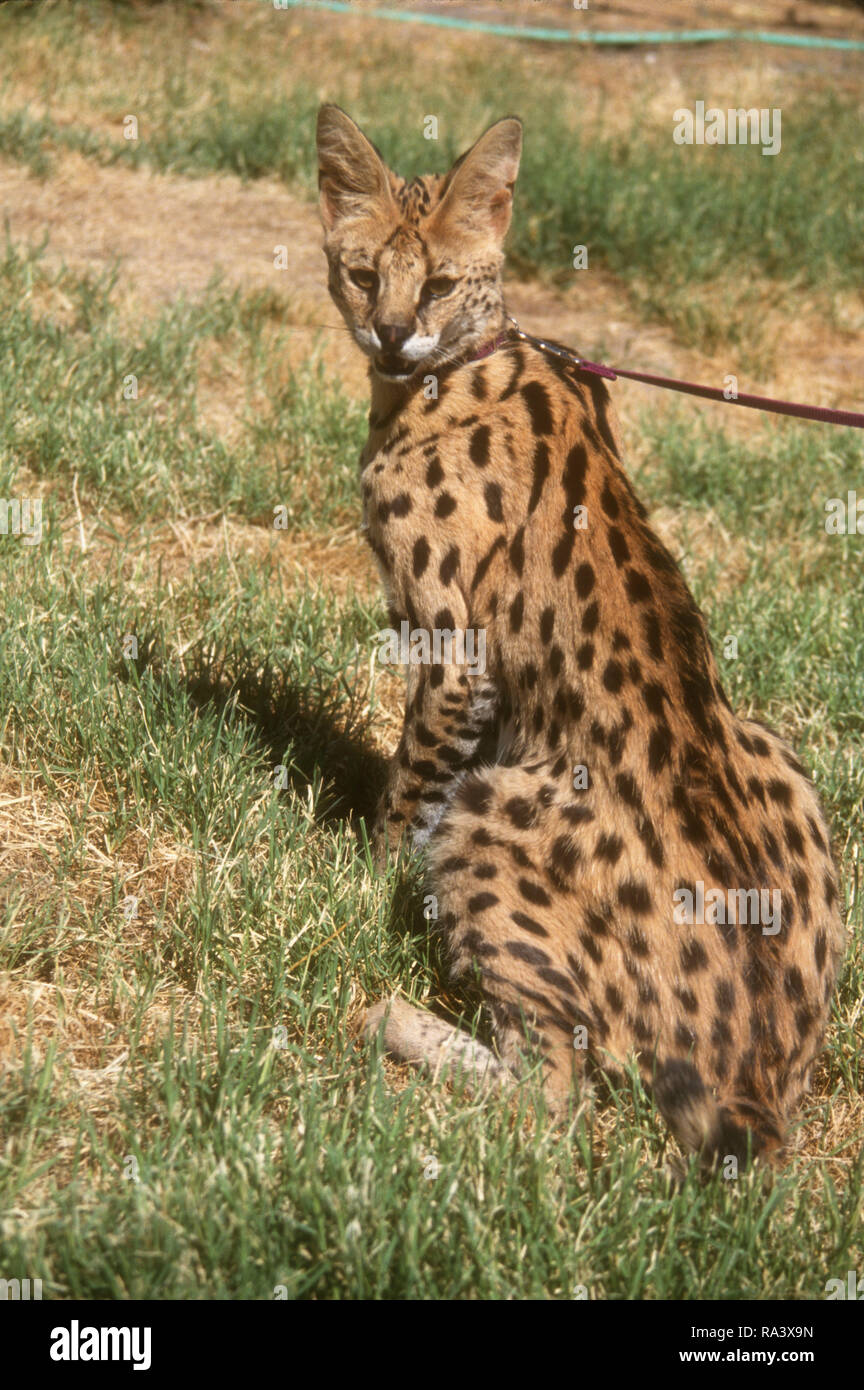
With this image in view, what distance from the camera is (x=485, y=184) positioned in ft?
13.0

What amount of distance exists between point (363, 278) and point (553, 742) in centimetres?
141

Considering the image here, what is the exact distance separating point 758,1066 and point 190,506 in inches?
129

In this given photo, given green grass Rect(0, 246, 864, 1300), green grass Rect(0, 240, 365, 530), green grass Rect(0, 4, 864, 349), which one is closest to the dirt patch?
green grass Rect(0, 4, 864, 349)

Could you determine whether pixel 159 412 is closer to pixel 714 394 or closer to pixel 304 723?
pixel 304 723

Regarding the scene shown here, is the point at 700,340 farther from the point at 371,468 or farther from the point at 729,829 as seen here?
the point at 729,829

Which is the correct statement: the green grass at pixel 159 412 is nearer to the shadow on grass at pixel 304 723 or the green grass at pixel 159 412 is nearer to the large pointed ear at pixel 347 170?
the shadow on grass at pixel 304 723

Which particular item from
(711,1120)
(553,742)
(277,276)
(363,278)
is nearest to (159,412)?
Result: (277,276)

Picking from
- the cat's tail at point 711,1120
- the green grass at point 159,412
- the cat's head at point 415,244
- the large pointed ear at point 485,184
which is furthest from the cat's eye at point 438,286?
the cat's tail at point 711,1120

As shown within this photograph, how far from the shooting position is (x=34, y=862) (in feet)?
12.5

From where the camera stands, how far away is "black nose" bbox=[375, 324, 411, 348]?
3.81 m

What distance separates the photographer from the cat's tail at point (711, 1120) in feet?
9.91

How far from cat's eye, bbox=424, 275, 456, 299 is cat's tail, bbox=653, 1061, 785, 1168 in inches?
81.8

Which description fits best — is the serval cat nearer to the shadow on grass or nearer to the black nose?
the black nose

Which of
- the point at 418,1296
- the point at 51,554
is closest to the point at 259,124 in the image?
the point at 51,554
